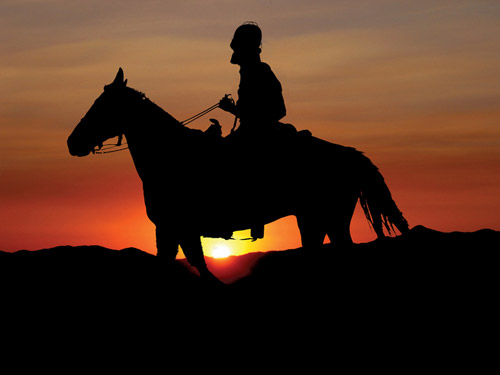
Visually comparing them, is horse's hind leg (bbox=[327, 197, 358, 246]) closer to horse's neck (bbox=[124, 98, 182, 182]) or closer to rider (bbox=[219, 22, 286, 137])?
rider (bbox=[219, 22, 286, 137])

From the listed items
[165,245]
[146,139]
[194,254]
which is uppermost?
[146,139]

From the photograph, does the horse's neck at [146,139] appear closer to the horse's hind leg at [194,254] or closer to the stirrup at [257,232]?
the horse's hind leg at [194,254]


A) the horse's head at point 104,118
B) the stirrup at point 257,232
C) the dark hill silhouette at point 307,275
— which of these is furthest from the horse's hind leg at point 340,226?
the horse's head at point 104,118

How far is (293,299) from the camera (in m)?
11.5

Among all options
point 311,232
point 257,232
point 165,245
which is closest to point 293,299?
point 311,232

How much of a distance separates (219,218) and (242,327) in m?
1.96

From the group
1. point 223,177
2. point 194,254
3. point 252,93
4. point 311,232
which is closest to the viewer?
point 194,254

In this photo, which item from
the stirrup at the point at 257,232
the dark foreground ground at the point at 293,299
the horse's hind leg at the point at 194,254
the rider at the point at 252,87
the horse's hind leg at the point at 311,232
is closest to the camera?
the dark foreground ground at the point at 293,299

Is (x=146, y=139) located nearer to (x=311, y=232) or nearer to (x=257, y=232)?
(x=257, y=232)

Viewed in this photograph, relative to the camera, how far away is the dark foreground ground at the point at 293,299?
33.6ft

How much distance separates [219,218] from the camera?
1170 cm

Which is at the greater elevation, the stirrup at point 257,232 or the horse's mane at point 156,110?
the horse's mane at point 156,110

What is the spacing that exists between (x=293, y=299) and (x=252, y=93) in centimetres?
305

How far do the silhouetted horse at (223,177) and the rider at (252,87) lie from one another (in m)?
0.29
